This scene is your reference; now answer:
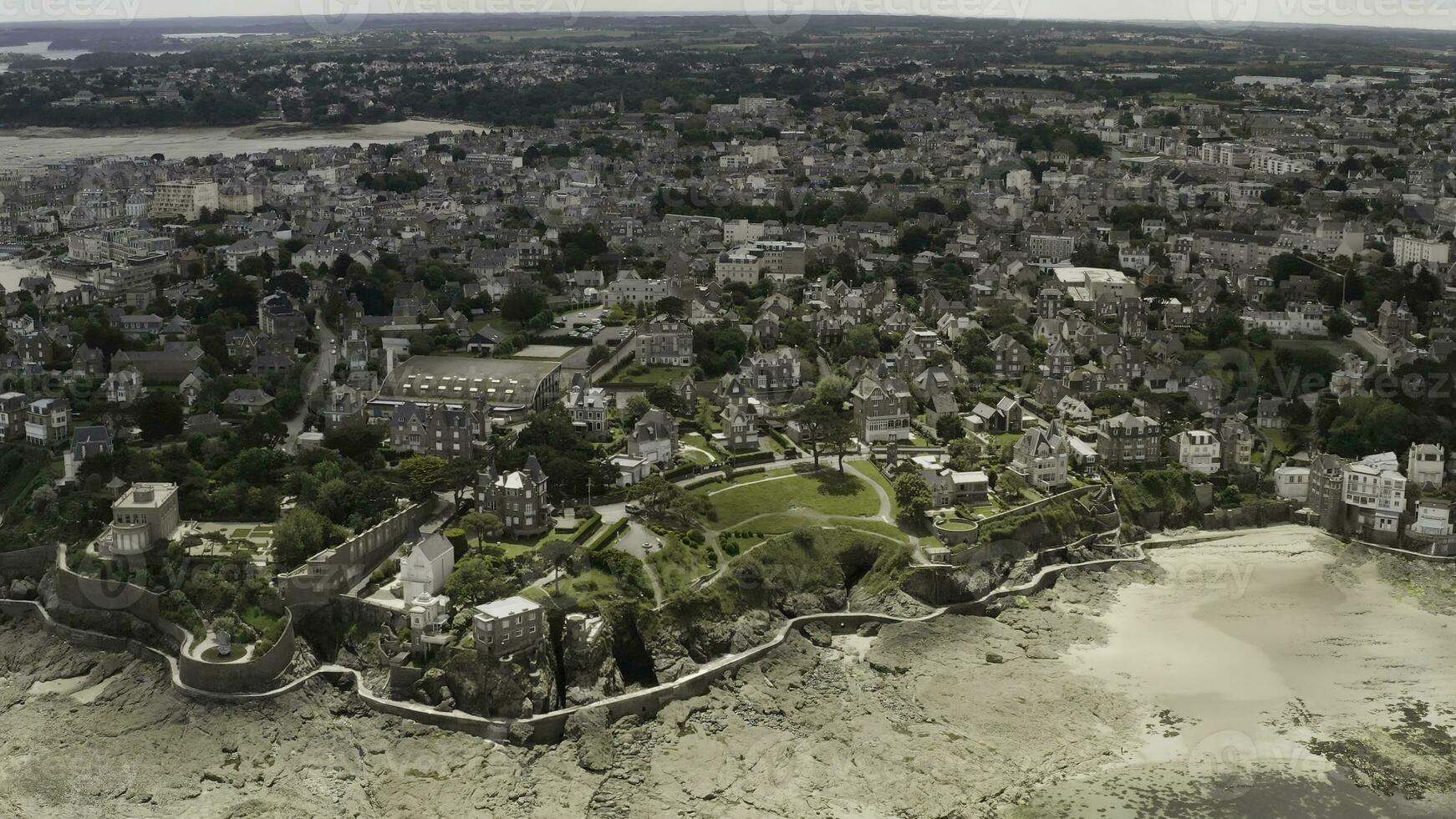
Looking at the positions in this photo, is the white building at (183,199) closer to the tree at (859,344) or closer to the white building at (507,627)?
the tree at (859,344)

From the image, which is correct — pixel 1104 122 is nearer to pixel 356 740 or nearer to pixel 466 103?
pixel 466 103

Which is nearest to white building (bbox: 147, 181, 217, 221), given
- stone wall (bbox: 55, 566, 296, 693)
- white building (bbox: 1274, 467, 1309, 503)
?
stone wall (bbox: 55, 566, 296, 693)

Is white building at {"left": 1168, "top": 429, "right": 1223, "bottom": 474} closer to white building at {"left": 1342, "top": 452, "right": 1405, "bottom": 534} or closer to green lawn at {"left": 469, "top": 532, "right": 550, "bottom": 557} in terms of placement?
white building at {"left": 1342, "top": 452, "right": 1405, "bottom": 534}

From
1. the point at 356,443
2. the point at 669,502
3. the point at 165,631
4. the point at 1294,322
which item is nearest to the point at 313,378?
the point at 356,443

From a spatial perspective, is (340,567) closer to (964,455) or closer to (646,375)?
(964,455)

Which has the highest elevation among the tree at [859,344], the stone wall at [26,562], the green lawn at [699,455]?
the tree at [859,344]

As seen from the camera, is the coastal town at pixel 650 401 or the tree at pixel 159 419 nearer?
the coastal town at pixel 650 401

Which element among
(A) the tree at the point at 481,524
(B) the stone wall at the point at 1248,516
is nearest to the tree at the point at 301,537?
(A) the tree at the point at 481,524
